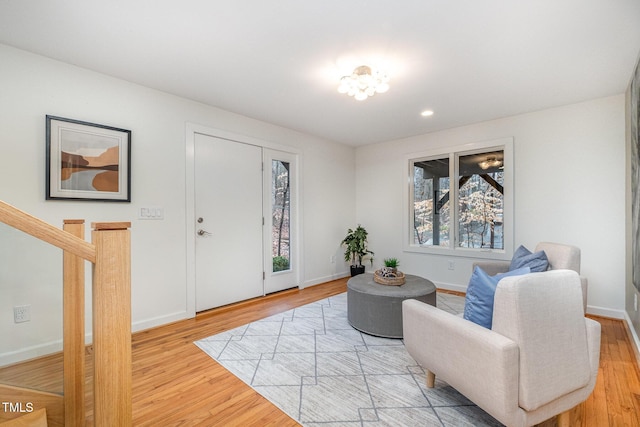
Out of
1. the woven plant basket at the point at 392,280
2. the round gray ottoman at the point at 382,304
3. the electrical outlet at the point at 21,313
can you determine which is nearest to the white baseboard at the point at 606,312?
the round gray ottoman at the point at 382,304

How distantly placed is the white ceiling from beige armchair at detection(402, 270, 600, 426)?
1.65 m

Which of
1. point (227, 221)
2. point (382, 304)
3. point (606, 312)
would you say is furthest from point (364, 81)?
point (606, 312)

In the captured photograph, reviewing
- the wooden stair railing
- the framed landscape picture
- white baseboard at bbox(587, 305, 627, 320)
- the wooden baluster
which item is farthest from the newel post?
white baseboard at bbox(587, 305, 627, 320)

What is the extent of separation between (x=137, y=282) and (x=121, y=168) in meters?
1.07

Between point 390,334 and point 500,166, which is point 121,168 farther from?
point 500,166

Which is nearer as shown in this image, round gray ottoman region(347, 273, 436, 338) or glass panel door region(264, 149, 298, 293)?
round gray ottoman region(347, 273, 436, 338)

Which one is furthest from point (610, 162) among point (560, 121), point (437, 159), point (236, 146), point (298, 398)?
point (236, 146)

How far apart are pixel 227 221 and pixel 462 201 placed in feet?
10.6

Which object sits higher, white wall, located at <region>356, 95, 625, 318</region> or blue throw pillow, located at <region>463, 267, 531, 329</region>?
white wall, located at <region>356, 95, 625, 318</region>

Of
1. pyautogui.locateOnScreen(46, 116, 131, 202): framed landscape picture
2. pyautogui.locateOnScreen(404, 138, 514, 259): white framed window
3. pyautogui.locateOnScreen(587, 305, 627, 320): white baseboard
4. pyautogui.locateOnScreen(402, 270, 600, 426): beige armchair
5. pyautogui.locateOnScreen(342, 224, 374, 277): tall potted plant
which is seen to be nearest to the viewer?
pyautogui.locateOnScreen(402, 270, 600, 426): beige armchair

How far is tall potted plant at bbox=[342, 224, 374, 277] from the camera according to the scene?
15.6 feet

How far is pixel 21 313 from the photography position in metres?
1.68

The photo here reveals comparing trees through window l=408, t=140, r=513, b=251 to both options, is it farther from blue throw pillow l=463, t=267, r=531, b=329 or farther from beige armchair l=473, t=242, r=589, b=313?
blue throw pillow l=463, t=267, r=531, b=329

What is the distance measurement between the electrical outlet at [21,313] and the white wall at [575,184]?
14.2ft
